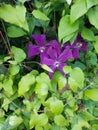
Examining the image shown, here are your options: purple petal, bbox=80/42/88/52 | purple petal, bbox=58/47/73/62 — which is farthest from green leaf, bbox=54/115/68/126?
purple petal, bbox=80/42/88/52

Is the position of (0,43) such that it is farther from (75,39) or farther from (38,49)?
(75,39)

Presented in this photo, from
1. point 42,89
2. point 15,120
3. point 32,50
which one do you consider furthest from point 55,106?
point 32,50

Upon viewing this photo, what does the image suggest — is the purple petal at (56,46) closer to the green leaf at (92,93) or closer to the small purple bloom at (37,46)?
the small purple bloom at (37,46)

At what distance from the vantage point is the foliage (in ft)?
3.40

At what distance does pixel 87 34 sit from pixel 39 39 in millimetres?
185

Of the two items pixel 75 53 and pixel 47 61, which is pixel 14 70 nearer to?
pixel 47 61

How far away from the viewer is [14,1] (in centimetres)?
120

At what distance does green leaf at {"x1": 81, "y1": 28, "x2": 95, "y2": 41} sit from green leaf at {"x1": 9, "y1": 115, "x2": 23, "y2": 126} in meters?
0.37

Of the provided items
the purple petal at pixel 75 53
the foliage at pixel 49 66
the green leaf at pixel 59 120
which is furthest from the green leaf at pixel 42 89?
the purple petal at pixel 75 53

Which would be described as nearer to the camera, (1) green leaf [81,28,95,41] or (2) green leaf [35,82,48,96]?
(2) green leaf [35,82,48,96]

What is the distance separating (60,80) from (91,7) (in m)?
0.27

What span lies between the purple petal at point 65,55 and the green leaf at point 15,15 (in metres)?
0.19

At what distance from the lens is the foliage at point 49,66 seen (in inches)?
A: 40.8

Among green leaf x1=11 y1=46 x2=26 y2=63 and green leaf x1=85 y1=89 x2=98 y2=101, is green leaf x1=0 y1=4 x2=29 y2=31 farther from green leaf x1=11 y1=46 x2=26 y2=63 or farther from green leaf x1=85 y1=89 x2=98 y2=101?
green leaf x1=85 y1=89 x2=98 y2=101
